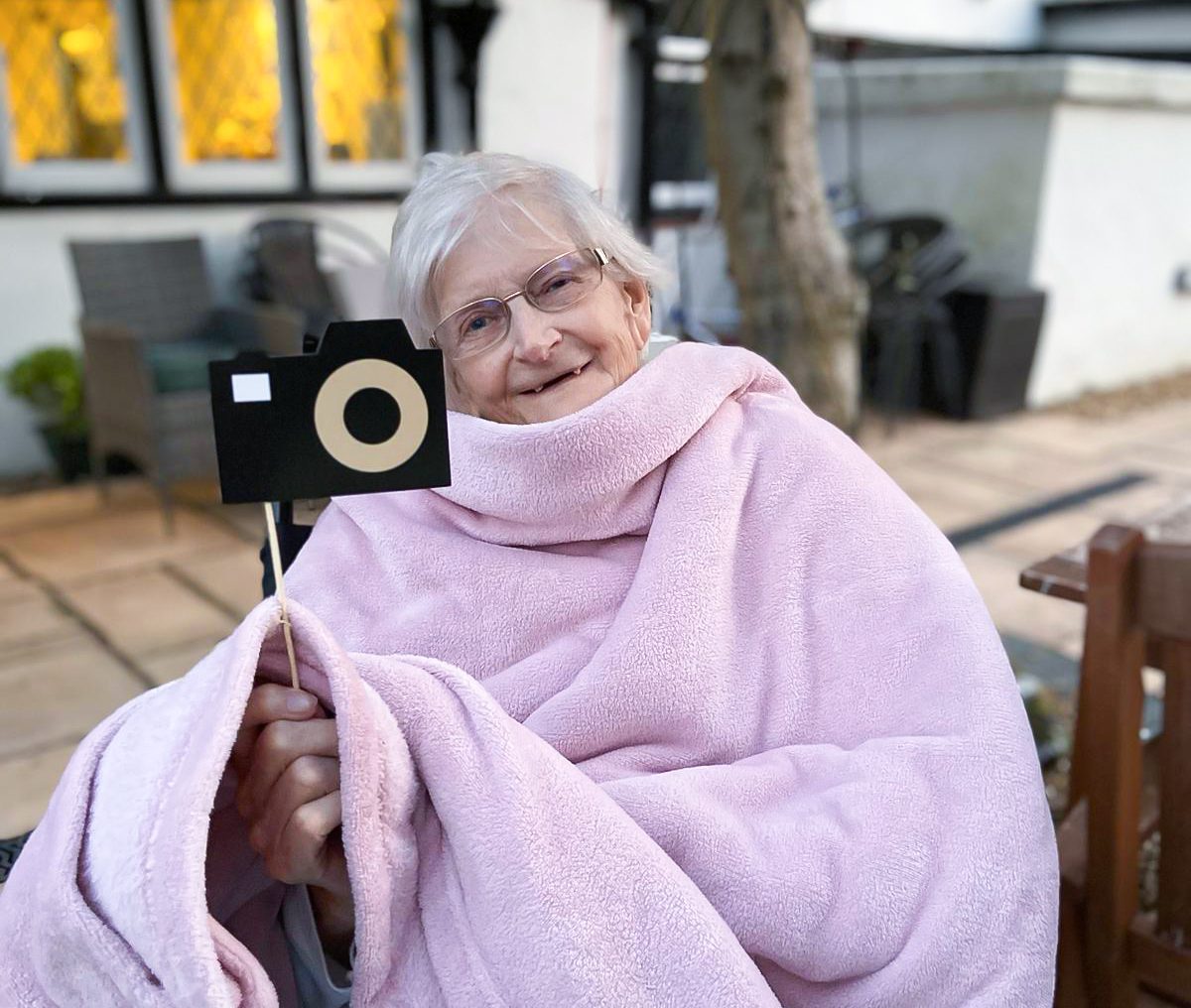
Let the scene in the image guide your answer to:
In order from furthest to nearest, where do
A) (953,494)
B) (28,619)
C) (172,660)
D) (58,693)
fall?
(953,494) → (28,619) → (172,660) → (58,693)

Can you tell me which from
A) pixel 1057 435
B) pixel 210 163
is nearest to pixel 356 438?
pixel 210 163

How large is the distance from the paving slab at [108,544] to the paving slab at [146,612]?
14 centimetres

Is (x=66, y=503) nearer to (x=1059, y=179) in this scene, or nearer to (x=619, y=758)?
(x=619, y=758)

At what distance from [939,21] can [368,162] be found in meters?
6.26

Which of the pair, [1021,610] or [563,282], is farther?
[1021,610]

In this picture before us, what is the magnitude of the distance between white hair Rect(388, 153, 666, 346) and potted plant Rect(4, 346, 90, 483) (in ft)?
12.1

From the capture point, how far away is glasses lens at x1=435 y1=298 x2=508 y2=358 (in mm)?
1175

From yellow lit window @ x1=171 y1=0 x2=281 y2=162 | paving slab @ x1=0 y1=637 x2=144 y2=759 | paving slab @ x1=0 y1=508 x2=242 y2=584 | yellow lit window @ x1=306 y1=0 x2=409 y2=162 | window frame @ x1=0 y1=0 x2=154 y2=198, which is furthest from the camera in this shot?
yellow lit window @ x1=306 y1=0 x2=409 y2=162

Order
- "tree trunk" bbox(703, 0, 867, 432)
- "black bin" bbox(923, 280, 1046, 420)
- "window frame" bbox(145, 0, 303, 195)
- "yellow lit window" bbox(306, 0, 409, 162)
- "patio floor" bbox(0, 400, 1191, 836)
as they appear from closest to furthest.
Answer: "tree trunk" bbox(703, 0, 867, 432)
"patio floor" bbox(0, 400, 1191, 836)
"window frame" bbox(145, 0, 303, 195)
"yellow lit window" bbox(306, 0, 409, 162)
"black bin" bbox(923, 280, 1046, 420)

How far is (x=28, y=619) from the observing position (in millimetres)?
3211

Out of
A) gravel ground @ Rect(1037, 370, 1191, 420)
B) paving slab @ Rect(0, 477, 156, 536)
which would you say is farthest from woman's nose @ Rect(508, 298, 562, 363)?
gravel ground @ Rect(1037, 370, 1191, 420)

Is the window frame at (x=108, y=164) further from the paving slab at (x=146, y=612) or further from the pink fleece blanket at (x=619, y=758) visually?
the pink fleece blanket at (x=619, y=758)

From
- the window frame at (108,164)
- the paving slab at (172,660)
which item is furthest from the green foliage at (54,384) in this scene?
the paving slab at (172,660)

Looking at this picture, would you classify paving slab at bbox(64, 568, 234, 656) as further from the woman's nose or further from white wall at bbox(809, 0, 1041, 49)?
white wall at bbox(809, 0, 1041, 49)
